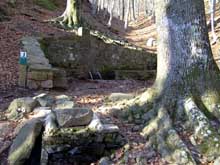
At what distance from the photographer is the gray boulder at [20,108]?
245 inches

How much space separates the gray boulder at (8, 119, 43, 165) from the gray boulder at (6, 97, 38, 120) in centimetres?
112

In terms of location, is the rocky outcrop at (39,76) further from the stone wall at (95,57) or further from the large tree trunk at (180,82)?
the large tree trunk at (180,82)

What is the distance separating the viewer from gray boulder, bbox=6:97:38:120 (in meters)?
6.21

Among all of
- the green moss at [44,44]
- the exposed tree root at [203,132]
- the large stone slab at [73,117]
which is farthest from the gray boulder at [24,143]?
the green moss at [44,44]

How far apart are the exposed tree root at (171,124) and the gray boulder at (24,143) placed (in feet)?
4.22

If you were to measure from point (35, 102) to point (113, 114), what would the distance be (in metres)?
1.49

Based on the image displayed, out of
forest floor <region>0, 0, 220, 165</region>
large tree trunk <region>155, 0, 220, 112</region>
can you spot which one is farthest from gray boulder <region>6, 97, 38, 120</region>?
large tree trunk <region>155, 0, 220, 112</region>

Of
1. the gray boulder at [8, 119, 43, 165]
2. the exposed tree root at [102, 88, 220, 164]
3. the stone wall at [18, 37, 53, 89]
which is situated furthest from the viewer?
the stone wall at [18, 37, 53, 89]

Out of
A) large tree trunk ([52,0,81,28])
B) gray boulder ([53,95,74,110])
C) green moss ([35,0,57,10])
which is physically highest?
green moss ([35,0,57,10])

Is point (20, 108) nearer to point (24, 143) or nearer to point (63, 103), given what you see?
point (63, 103)

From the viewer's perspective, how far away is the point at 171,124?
4938 millimetres

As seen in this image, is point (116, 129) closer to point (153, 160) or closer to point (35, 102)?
point (153, 160)

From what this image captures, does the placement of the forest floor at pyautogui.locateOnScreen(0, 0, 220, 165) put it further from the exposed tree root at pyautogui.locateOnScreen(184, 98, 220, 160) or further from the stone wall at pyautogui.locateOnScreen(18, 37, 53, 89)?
the exposed tree root at pyautogui.locateOnScreen(184, 98, 220, 160)

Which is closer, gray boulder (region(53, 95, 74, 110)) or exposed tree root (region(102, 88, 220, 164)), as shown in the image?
exposed tree root (region(102, 88, 220, 164))
